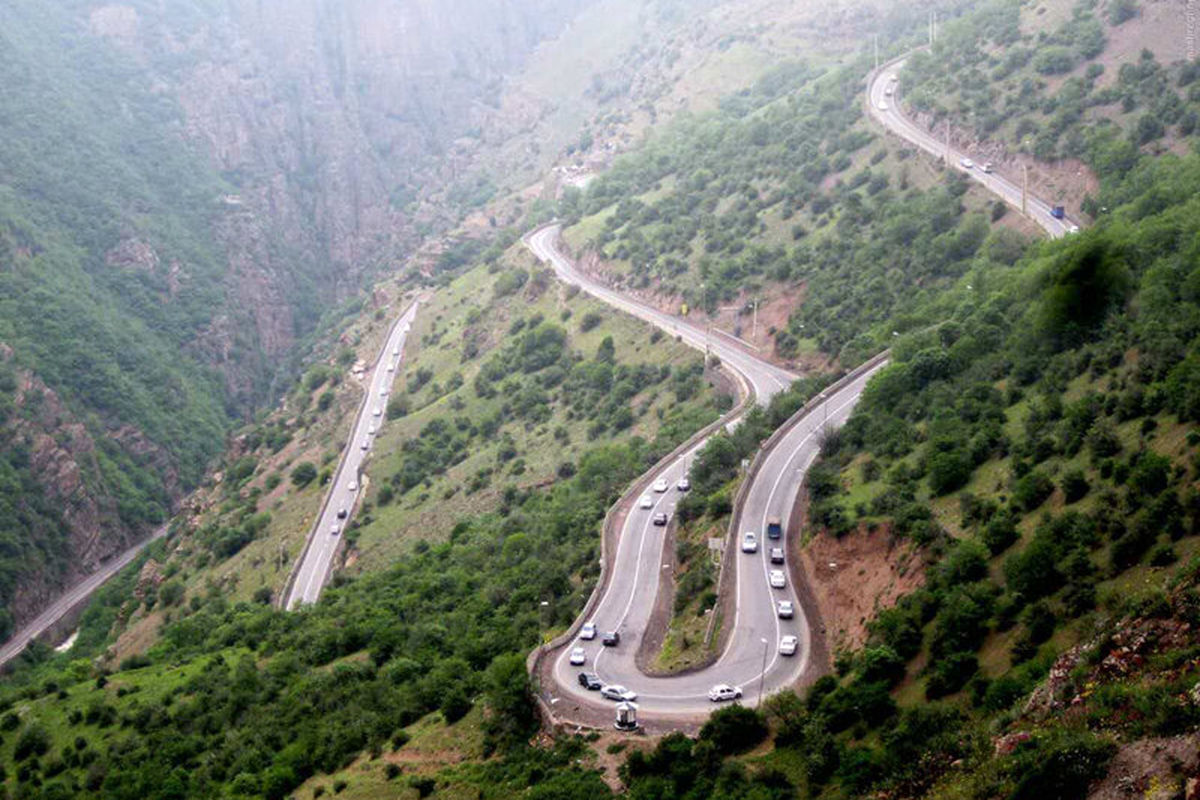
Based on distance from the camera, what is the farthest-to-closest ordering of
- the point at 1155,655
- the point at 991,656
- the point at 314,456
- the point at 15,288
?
the point at 15,288, the point at 314,456, the point at 991,656, the point at 1155,655

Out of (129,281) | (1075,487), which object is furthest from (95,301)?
(1075,487)

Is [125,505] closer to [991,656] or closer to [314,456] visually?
[314,456]

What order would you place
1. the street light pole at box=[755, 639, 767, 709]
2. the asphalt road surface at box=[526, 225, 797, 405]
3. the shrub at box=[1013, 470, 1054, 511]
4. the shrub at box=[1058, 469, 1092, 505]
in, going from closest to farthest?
the shrub at box=[1058, 469, 1092, 505]
the shrub at box=[1013, 470, 1054, 511]
the street light pole at box=[755, 639, 767, 709]
the asphalt road surface at box=[526, 225, 797, 405]

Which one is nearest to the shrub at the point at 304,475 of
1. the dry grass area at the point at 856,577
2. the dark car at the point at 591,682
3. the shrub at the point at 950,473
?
the dry grass area at the point at 856,577

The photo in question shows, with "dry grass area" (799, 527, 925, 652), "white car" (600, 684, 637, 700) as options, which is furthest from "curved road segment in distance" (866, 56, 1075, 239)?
"white car" (600, 684, 637, 700)

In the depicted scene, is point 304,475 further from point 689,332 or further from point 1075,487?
point 1075,487

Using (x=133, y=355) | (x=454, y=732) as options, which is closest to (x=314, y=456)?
(x=133, y=355)

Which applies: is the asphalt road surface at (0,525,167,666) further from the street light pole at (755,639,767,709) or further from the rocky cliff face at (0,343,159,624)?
the street light pole at (755,639,767,709)
